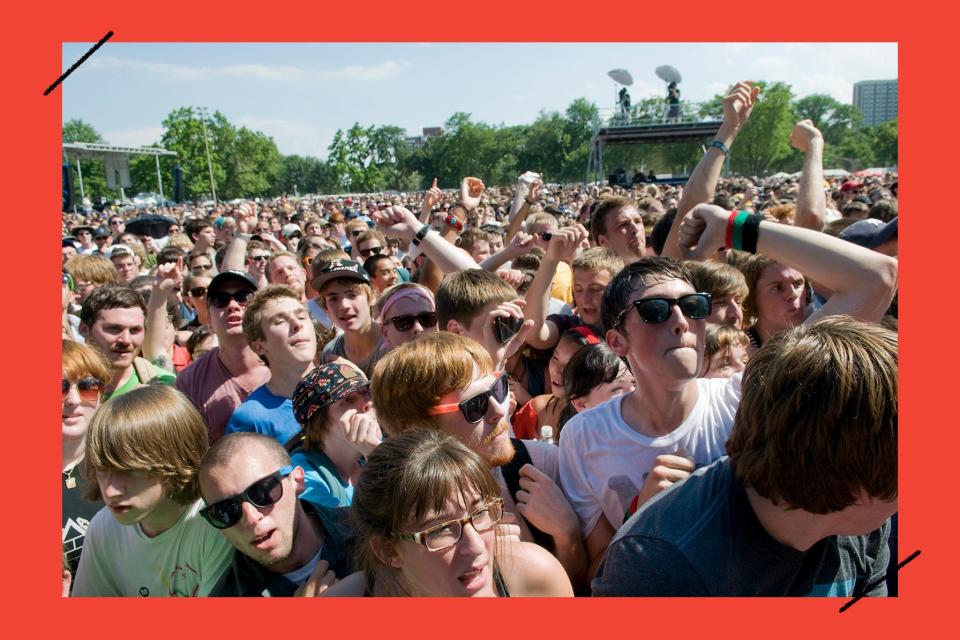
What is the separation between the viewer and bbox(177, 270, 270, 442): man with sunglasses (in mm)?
3406

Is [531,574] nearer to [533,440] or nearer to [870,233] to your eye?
[533,440]

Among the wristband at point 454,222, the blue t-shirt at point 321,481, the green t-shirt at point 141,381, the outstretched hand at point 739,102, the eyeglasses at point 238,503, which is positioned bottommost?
the blue t-shirt at point 321,481

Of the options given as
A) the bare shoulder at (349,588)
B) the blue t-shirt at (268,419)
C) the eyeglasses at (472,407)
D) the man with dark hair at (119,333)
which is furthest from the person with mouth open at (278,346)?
the bare shoulder at (349,588)

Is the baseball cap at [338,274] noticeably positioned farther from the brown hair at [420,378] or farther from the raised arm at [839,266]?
the raised arm at [839,266]

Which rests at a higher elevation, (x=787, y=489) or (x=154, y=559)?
(x=787, y=489)

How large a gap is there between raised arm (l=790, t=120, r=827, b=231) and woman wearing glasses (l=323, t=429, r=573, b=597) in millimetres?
2864

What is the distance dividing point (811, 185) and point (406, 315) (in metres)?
2.46

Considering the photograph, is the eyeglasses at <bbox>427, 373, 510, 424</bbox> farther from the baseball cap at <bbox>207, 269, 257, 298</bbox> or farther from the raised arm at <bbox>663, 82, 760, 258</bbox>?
the baseball cap at <bbox>207, 269, 257, 298</bbox>

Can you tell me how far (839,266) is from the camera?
2.14 meters

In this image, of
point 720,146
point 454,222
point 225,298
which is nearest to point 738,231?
point 720,146

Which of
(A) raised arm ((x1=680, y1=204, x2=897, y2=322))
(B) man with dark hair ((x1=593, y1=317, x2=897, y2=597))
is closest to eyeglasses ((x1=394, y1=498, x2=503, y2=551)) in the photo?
(B) man with dark hair ((x1=593, y1=317, x2=897, y2=597))

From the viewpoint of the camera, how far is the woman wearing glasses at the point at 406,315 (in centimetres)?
355

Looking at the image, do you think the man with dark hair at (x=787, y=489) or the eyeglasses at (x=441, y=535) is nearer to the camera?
the man with dark hair at (x=787, y=489)

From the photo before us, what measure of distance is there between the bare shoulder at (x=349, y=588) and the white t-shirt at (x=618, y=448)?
2.45ft
